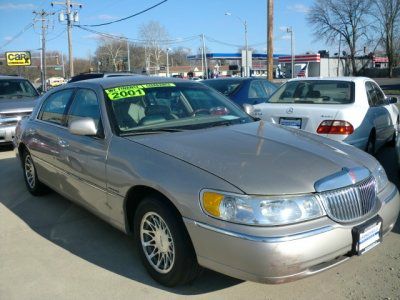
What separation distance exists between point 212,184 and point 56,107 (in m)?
2.99

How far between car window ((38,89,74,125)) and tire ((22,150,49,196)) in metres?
0.69

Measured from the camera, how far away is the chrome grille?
2957 mm

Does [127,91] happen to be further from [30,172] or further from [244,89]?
[244,89]

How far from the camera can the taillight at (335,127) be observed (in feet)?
20.9

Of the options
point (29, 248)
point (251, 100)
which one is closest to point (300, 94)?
point (251, 100)

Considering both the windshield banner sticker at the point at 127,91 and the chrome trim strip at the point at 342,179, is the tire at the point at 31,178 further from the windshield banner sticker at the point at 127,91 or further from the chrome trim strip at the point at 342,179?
the chrome trim strip at the point at 342,179

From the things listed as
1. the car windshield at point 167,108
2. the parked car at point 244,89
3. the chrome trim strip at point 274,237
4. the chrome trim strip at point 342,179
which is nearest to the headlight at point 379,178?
the chrome trim strip at point 342,179

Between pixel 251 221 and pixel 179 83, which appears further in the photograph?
pixel 179 83

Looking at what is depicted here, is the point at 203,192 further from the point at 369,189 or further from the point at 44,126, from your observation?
the point at 44,126

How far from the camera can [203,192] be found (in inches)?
118

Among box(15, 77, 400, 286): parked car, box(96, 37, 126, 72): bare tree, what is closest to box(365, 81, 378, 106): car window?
box(15, 77, 400, 286): parked car

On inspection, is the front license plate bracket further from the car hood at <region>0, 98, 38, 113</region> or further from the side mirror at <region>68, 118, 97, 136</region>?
the car hood at <region>0, 98, 38, 113</region>

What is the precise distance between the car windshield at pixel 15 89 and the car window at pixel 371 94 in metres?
7.97

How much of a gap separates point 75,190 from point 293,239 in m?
2.50
